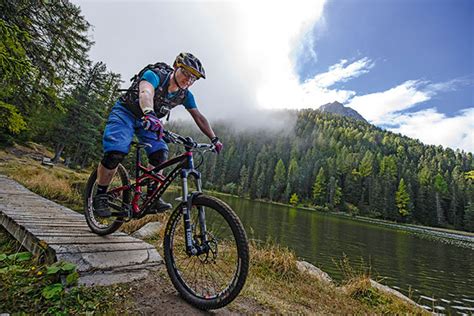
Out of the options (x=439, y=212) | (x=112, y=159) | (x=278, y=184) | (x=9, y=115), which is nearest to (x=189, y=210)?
(x=112, y=159)

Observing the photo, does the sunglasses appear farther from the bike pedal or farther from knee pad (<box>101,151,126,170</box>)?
the bike pedal

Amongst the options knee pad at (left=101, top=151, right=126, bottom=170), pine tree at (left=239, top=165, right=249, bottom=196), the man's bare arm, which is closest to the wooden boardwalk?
knee pad at (left=101, top=151, right=126, bottom=170)

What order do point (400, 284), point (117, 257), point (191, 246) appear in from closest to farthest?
point (191, 246), point (117, 257), point (400, 284)

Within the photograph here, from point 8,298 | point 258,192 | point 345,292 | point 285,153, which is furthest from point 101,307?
point 285,153

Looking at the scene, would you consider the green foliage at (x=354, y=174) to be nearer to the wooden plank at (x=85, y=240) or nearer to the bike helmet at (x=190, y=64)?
the wooden plank at (x=85, y=240)

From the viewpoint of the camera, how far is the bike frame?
2.65 m

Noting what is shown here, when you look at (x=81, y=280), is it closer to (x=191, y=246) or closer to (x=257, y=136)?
(x=191, y=246)

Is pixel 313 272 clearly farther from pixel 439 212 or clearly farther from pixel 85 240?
pixel 439 212

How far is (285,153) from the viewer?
153m

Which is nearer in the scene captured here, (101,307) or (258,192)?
(101,307)

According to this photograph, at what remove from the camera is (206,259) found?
8.91ft

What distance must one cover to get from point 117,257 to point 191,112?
2162 mm

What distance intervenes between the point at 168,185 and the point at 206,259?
100 centimetres

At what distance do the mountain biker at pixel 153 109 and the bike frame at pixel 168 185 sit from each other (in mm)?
142
